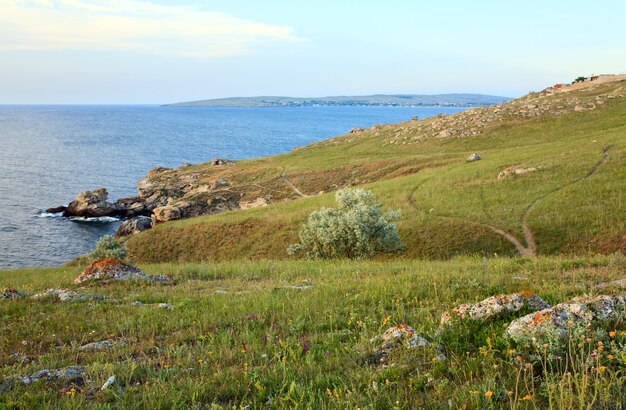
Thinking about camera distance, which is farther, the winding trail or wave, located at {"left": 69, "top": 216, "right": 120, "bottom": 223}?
wave, located at {"left": 69, "top": 216, "right": 120, "bottom": 223}

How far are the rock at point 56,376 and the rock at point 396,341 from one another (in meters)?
4.90

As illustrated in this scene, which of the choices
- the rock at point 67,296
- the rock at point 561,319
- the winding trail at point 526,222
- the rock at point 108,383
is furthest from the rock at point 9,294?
the winding trail at point 526,222

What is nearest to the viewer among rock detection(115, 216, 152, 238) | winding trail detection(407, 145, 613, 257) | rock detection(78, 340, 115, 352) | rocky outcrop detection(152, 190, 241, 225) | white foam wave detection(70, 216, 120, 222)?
rock detection(78, 340, 115, 352)

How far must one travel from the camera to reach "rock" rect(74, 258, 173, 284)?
59.7 feet

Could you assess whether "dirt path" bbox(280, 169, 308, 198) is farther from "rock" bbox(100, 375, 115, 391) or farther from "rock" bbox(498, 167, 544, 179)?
"rock" bbox(100, 375, 115, 391)

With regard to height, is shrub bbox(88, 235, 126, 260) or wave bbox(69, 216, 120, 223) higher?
shrub bbox(88, 235, 126, 260)

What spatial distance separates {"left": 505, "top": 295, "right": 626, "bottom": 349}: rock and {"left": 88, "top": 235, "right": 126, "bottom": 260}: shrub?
1538 inches

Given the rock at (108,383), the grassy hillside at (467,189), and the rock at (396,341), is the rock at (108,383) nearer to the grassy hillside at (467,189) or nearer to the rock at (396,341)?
the rock at (396,341)

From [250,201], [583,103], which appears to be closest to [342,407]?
[250,201]

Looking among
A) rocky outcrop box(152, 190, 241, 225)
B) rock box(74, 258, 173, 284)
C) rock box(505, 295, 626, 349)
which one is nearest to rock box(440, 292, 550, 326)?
rock box(505, 295, 626, 349)

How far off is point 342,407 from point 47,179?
136 metres

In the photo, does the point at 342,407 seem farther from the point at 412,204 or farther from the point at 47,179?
the point at 47,179

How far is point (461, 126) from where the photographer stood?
92562mm

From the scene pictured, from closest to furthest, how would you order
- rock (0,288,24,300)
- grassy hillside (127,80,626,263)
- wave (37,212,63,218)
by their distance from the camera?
rock (0,288,24,300)
grassy hillside (127,80,626,263)
wave (37,212,63,218)
